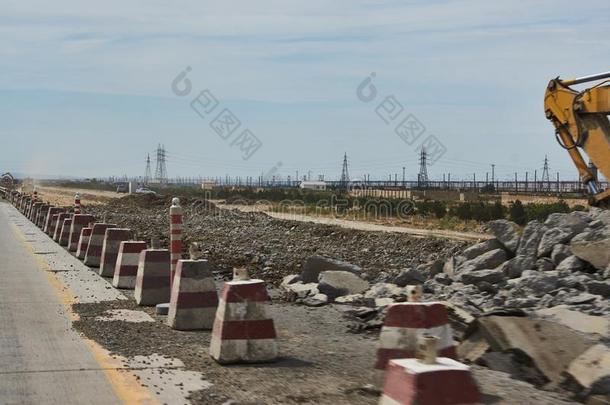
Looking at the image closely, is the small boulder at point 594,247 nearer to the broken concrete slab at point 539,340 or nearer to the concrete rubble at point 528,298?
the concrete rubble at point 528,298

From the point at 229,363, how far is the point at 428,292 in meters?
5.74

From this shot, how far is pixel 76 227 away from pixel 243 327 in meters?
15.9

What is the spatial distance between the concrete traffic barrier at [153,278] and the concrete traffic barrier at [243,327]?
4171mm

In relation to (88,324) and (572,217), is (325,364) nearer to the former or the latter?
(88,324)

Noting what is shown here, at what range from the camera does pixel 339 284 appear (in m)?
13.4

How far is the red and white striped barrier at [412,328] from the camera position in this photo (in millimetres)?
6359

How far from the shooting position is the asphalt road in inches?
275

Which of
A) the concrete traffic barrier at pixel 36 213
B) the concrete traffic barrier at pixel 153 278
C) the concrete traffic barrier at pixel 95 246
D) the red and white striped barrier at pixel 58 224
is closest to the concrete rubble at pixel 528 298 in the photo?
the concrete traffic barrier at pixel 153 278

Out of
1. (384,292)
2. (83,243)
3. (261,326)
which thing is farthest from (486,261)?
(83,243)

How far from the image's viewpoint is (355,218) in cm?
4631

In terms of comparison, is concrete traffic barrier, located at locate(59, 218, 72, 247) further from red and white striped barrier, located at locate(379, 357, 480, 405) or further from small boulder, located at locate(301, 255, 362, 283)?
red and white striped barrier, located at locate(379, 357, 480, 405)

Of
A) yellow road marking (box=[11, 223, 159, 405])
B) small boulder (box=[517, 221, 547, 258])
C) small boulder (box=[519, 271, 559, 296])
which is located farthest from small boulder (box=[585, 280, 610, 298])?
yellow road marking (box=[11, 223, 159, 405])

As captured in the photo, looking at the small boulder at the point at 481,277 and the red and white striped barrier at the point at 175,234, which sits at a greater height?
the red and white striped barrier at the point at 175,234

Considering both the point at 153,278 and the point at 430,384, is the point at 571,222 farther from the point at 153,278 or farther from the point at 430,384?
the point at 430,384
